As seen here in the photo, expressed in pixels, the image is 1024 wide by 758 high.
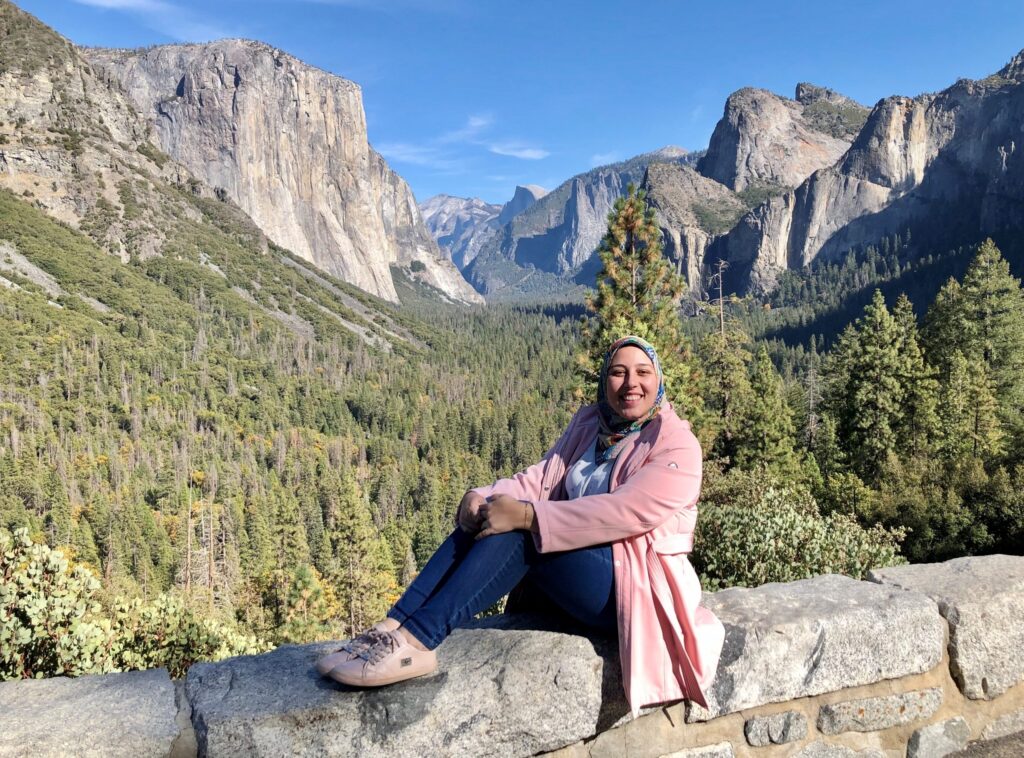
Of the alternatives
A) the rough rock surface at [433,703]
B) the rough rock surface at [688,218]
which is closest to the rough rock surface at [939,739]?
the rough rock surface at [433,703]

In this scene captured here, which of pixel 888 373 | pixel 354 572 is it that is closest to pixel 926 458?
pixel 888 373

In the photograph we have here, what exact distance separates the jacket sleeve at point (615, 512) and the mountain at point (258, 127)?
573 ft

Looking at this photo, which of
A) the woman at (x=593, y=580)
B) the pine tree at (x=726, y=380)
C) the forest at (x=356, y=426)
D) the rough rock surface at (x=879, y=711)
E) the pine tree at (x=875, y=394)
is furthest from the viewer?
the pine tree at (x=875, y=394)

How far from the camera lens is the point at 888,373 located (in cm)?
2295

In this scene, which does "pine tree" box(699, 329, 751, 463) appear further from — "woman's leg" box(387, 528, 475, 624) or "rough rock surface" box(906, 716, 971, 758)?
"woman's leg" box(387, 528, 475, 624)

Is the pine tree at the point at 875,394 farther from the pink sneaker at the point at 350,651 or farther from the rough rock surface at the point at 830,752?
the pink sneaker at the point at 350,651

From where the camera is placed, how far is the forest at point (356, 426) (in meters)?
7.34

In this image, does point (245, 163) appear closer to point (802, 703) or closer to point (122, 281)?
point (122, 281)

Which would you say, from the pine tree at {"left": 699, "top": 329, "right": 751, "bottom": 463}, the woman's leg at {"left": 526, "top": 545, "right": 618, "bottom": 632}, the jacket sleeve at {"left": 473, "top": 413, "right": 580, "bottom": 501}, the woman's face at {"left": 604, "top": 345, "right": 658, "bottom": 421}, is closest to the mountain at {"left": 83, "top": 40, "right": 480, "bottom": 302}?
the pine tree at {"left": 699, "top": 329, "right": 751, "bottom": 463}

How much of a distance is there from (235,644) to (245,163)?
611 ft

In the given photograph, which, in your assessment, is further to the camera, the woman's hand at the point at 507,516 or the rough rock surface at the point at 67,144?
the rough rock surface at the point at 67,144

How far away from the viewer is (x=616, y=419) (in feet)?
8.55

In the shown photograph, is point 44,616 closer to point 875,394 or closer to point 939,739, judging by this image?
point 939,739

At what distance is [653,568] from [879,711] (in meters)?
1.45
